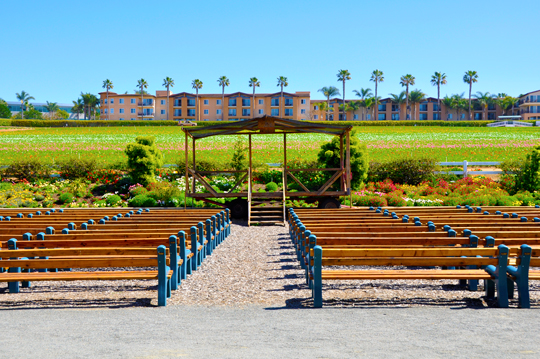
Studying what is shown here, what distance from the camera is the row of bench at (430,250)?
6121mm

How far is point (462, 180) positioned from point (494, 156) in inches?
432

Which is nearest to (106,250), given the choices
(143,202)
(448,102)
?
(143,202)

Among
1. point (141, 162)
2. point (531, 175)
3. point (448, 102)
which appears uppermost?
point (448, 102)

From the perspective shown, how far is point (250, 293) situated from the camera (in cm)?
685

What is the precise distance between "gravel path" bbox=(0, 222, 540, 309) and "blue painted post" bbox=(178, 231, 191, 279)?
0.52 feet

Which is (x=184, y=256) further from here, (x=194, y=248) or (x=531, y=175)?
(x=531, y=175)

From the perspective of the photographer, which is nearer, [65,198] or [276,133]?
[276,133]

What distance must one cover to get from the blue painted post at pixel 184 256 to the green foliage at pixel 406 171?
16199 millimetres

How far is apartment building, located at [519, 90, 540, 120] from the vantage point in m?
108

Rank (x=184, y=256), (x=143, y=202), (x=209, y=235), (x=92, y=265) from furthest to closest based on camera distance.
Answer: (x=143, y=202), (x=209, y=235), (x=184, y=256), (x=92, y=265)

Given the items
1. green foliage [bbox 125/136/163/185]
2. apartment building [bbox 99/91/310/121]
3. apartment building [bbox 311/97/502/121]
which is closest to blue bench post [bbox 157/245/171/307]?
green foliage [bbox 125/136/163/185]

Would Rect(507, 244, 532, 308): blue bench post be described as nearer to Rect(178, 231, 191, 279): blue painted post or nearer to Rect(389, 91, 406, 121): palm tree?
Rect(178, 231, 191, 279): blue painted post

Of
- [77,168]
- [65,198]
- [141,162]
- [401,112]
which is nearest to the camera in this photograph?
[65,198]

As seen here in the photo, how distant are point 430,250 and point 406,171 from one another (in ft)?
56.9
